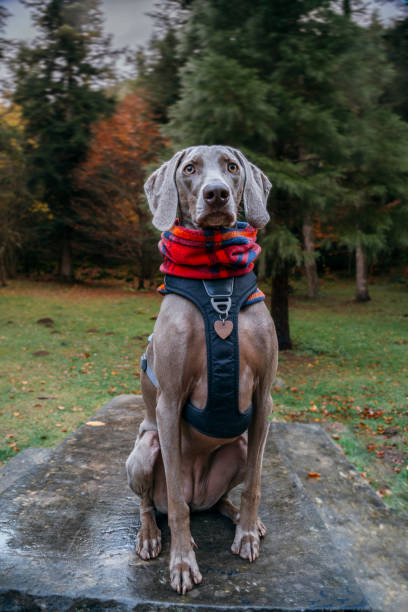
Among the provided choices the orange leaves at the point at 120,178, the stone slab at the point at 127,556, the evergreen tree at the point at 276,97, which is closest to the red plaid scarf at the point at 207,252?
the stone slab at the point at 127,556

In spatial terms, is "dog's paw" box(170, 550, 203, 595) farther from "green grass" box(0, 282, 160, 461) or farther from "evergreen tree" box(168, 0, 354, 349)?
"evergreen tree" box(168, 0, 354, 349)

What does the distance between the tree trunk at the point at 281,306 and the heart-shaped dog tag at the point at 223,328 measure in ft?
23.3

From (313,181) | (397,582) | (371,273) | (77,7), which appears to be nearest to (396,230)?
(313,181)

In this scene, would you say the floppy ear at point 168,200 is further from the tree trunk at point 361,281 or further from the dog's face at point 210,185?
the tree trunk at point 361,281

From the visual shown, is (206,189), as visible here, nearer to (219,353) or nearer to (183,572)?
(219,353)

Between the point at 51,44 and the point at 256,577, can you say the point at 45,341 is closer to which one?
the point at 256,577

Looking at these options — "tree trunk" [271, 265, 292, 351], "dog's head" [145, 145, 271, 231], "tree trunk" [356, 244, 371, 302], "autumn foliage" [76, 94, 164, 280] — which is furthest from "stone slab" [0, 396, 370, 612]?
"tree trunk" [356, 244, 371, 302]

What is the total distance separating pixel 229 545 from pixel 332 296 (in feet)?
54.5

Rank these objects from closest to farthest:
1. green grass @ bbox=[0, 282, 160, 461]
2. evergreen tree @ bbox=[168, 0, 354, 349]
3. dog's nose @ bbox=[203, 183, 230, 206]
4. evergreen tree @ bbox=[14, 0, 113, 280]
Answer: dog's nose @ bbox=[203, 183, 230, 206] < green grass @ bbox=[0, 282, 160, 461] < evergreen tree @ bbox=[168, 0, 354, 349] < evergreen tree @ bbox=[14, 0, 113, 280]

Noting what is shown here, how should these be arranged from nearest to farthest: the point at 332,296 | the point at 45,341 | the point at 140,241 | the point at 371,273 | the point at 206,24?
the point at 206,24 < the point at 45,341 < the point at 140,241 < the point at 332,296 < the point at 371,273

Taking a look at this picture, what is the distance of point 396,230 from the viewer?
26.4ft

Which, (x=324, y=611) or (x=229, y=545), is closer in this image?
(x=324, y=611)

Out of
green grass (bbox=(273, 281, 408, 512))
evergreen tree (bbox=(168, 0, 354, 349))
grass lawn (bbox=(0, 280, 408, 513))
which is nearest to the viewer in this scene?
green grass (bbox=(273, 281, 408, 512))

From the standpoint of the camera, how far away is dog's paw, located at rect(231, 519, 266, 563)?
2.15 metres
